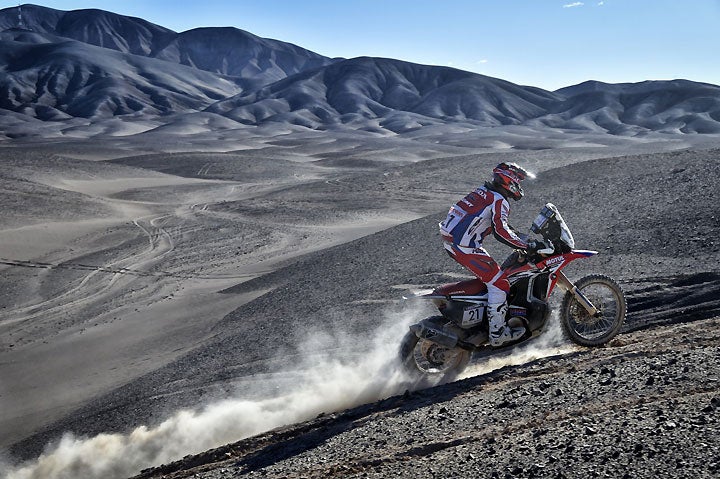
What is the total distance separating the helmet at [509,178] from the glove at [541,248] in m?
0.58

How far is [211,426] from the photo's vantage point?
27.3 feet

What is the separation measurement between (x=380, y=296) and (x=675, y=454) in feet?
30.4

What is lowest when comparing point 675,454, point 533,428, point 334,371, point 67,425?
point 67,425

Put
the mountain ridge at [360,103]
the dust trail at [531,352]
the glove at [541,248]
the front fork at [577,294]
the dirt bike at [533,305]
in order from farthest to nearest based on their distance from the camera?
the mountain ridge at [360,103], the dust trail at [531,352], the front fork at [577,294], the dirt bike at [533,305], the glove at [541,248]

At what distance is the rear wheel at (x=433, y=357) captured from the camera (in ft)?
26.0

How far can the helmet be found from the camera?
7.31 meters

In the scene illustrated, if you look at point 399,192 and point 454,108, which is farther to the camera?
point 454,108

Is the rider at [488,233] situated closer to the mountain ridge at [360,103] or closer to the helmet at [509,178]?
the helmet at [509,178]

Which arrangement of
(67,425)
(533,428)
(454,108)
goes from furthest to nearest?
(454,108), (67,425), (533,428)

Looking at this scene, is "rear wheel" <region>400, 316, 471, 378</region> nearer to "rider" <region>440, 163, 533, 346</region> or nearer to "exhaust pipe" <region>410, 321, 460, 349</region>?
"exhaust pipe" <region>410, 321, 460, 349</region>

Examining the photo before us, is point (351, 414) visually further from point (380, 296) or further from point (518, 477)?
point (380, 296)

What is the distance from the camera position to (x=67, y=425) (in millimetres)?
10180

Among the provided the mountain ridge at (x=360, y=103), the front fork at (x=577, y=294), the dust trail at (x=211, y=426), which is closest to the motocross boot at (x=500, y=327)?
the front fork at (x=577, y=294)

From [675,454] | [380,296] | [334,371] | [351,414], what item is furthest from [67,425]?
[675,454]
